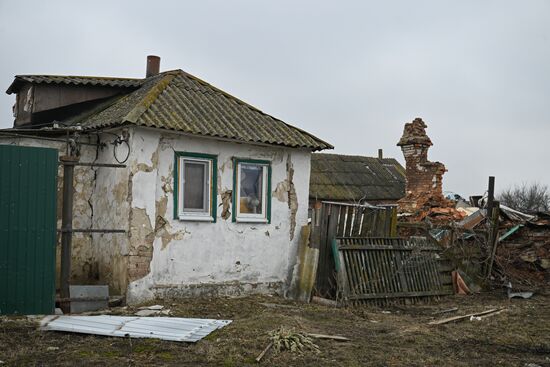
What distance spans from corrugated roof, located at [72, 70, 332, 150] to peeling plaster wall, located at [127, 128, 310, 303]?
0.90ft

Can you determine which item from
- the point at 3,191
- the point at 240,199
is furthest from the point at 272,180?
the point at 3,191

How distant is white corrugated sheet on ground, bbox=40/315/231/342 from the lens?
24.2 feet

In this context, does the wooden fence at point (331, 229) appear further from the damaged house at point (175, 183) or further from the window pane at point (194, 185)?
the window pane at point (194, 185)

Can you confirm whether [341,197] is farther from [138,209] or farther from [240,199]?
[138,209]

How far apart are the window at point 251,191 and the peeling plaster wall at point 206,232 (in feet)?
0.39

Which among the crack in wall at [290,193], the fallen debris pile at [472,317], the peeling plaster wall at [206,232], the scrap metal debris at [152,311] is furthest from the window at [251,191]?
the fallen debris pile at [472,317]

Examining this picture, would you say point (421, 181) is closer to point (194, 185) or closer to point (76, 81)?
point (194, 185)

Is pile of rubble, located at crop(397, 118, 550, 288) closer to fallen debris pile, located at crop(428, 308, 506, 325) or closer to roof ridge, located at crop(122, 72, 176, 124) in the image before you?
fallen debris pile, located at crop(428, 308, 506, 325)

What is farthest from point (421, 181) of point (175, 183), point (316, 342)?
point (316, 342)

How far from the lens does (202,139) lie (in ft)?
36.7

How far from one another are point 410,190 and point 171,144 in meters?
9.46

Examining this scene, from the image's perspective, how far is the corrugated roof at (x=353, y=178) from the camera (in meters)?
27.3

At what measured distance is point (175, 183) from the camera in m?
10.8

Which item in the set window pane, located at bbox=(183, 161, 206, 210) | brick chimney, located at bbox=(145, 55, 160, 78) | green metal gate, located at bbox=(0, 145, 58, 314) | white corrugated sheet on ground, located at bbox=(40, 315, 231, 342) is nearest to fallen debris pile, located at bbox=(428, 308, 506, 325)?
white corrugated sheet on ground, located at bbox=(40, 315, 231, 342)
